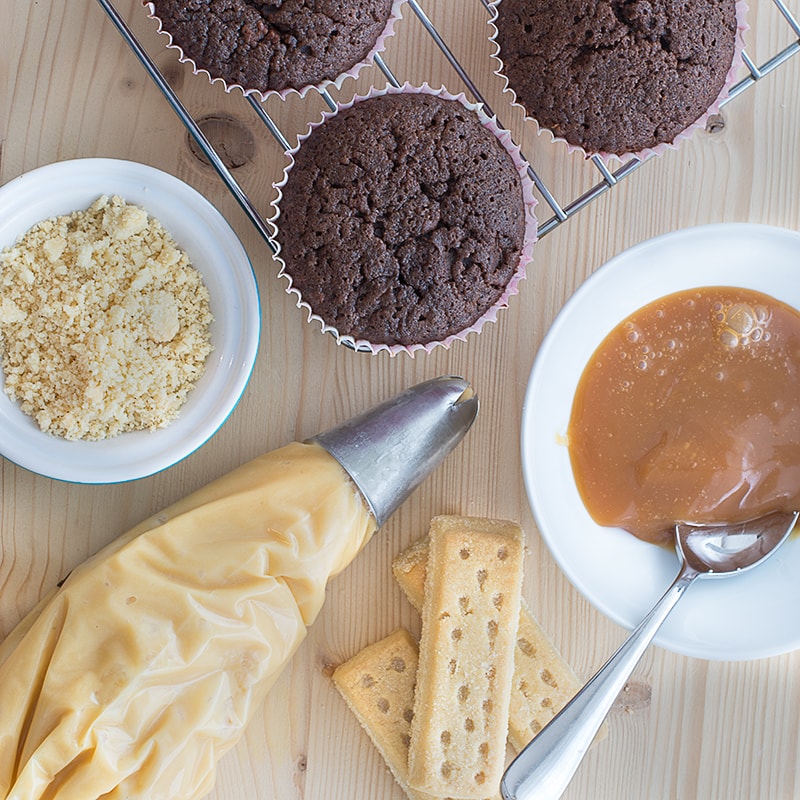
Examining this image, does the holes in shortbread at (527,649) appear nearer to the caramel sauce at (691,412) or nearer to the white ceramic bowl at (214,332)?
the caramel sauce at (691,412)

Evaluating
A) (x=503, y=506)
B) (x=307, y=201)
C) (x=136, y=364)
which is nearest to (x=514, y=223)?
(x=307, y=201)

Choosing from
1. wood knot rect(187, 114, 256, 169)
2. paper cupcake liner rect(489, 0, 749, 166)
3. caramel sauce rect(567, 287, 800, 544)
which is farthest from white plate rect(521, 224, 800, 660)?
wood knot rect(187, 114, 256, 169)

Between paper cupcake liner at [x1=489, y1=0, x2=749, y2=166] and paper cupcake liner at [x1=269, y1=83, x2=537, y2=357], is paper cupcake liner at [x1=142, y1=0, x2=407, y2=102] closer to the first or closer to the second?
paper cupcake liner at [x1=269, y1=83, x2=537, y2=357]

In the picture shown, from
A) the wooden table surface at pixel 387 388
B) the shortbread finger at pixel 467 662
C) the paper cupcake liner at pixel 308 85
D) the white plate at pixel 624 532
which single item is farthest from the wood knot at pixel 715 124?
the shortbread finger at pixel 467 662

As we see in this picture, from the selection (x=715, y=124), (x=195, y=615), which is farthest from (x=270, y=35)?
(x=195, y=615)

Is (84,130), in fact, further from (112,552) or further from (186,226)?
(112,552)
